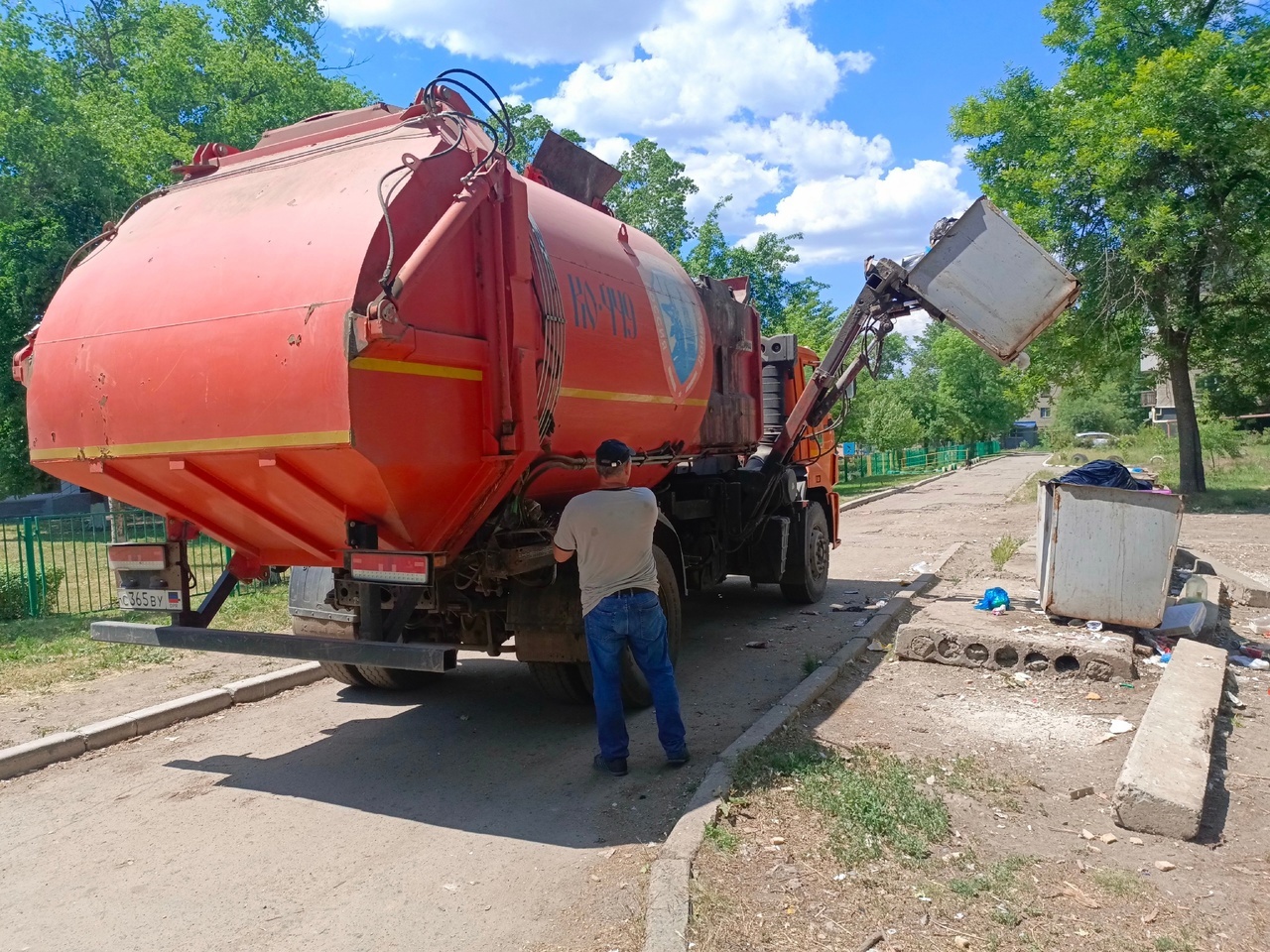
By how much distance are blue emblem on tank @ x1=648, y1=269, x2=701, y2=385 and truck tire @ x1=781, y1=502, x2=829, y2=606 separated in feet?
11.8

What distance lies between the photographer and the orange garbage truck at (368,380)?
13.7 feet

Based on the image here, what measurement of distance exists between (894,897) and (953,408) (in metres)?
55.9

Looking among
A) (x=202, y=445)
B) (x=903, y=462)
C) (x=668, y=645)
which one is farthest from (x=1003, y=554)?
(x=903, y=462)

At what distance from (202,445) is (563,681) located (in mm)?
2687

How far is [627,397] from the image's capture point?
19.1ft

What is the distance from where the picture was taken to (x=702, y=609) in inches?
392

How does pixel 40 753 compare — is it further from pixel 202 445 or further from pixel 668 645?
pixel 668 645

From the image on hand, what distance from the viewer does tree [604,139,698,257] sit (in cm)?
3272

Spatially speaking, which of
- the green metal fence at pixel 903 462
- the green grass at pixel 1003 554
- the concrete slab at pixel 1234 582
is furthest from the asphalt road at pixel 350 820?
the green metal fence at pixel 903 462

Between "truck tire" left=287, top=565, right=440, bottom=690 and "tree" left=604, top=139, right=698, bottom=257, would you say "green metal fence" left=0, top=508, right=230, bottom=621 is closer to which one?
"truck tire" left=287, top=565, right=440, bottom=690

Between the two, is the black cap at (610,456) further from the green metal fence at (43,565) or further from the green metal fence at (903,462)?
the green metal fence at (903,462)

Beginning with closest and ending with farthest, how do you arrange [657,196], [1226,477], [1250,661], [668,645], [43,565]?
[668,645], [1250,661], [43,565], [1226,477], [657,196]

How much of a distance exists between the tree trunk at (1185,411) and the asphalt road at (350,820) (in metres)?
16.6

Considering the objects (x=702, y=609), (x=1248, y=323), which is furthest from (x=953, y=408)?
(x=702, y=609)
